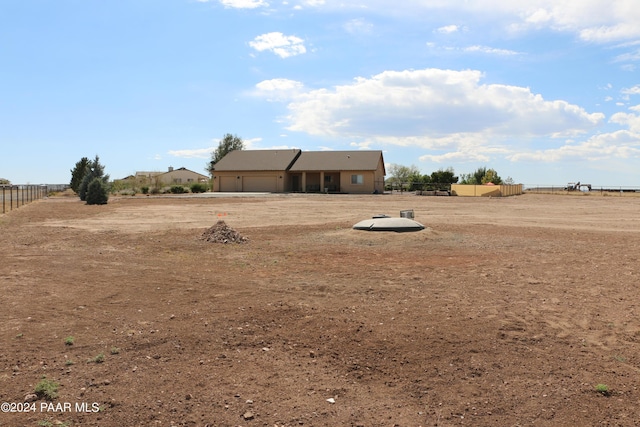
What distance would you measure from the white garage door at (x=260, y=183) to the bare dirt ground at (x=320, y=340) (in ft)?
169

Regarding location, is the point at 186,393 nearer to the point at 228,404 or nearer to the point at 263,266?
the point at 228,404

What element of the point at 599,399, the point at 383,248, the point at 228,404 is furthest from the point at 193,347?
the point at 383,248

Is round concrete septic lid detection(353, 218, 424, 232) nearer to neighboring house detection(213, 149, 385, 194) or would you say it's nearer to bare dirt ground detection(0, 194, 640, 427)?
bare dirt ground detection(0, 194, 640, 427)

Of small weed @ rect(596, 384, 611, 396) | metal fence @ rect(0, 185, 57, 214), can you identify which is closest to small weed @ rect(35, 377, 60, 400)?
small weed @ rect(596, 384, 611, 396)

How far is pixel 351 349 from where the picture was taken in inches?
228

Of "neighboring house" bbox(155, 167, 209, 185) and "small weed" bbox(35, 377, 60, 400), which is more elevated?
"neighboring house" bbox(155, 167, 209, 185)

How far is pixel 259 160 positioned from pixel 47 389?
62589 millimetres

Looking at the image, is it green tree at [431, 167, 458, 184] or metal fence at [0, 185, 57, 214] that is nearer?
metal fence at [0, 185, 57, 214]

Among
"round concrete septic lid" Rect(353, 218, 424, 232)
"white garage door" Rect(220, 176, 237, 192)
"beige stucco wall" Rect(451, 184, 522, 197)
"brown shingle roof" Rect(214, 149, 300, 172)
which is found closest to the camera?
"round concrete septic lid" Rect(353, 218, 424, 232)

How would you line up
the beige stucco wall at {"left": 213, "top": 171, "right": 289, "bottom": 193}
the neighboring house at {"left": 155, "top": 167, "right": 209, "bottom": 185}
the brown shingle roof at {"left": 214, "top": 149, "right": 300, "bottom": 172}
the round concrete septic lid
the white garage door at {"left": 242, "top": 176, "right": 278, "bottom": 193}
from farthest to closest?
1. the neighboring house at {"left": 155, "top": 167, "right": 209, "bottom": 185}
2. the brown shingle roof at {"left": 214, "top": 149, "right": 300, "bottom": 172}
3. the white garage door at {"left": 242, "top": 176, "right": 278, "bottom": 193}
4. the beige stucco wall at {"left": 213, "top": 171, "right": 289, "bottom": 193}
5. the round concrete septic lid

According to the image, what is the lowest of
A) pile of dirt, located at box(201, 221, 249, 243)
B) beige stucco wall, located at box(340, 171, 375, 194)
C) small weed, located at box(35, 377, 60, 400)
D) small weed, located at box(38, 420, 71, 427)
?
small weed, located at box(38, 420, 71, 427)

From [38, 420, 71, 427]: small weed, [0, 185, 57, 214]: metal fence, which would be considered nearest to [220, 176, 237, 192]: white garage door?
[0, 185, 57, 214]: metal fence

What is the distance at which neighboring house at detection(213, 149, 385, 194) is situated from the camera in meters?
61.4

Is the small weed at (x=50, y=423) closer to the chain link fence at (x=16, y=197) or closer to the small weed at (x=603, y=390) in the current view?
the small weed at (x=603, y=390)
